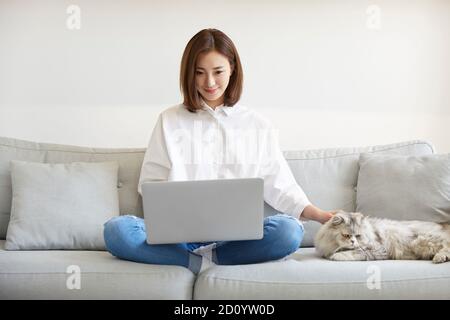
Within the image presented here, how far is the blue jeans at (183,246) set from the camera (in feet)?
7.08

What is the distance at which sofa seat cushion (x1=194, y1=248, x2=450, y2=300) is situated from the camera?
6.50 ft

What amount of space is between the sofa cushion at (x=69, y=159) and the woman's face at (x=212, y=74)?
1.48 ft

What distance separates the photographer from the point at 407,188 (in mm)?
2561

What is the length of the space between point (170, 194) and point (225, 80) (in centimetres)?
81

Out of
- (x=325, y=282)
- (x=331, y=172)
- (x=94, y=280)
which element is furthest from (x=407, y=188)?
(x=94, y=280)

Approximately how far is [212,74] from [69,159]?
77 centimetres

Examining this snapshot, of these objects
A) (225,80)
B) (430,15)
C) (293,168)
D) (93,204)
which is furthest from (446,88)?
(93,204)

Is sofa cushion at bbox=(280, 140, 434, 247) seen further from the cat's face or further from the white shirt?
the cat's face

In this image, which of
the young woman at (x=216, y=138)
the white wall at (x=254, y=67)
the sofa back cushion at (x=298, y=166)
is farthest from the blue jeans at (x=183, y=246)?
the white wall at (x=254, y=67)

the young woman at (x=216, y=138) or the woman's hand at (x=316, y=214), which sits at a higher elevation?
the young woman at (x=216, y=138)

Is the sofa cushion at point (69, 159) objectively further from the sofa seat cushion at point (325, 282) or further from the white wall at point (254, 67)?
the sofa seat cushion at point (325, 282)

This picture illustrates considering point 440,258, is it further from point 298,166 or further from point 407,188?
point 298,166

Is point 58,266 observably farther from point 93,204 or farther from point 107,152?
point 107,152

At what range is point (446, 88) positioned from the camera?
329 cm
